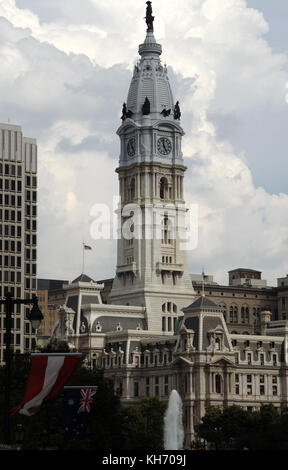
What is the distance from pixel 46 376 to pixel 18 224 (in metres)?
128

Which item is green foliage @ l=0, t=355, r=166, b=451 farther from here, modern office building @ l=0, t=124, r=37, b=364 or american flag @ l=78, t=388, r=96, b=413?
modern office building @ l=0, t=124, r=37, b=364

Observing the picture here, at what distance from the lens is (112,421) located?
130375 millimetres

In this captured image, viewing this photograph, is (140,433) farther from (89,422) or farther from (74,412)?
(74,412)

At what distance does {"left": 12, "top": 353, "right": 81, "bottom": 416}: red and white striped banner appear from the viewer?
66.6m

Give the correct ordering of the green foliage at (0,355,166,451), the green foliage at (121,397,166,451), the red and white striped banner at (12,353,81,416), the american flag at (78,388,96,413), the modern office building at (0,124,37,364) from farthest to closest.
Answer: the modern office building at (0,124,37,364)
the green foliage at (121,397,166,451)
the green foliage at (0,355,166,451)
the american flag at (78,388,96,413)
the red and white striped banner at (12,353,81,416)

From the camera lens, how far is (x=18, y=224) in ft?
634

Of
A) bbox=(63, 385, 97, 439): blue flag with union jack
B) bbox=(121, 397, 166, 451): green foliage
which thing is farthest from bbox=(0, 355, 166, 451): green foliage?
bbox=(63, 385, 97, 439): blue flag with union jack

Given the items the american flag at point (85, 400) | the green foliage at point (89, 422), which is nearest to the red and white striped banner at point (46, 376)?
the american flag at point (85, 400)

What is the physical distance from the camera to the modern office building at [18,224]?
19162 centimetres

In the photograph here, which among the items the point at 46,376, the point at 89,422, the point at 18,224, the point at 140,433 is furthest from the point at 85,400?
the point at 18,224

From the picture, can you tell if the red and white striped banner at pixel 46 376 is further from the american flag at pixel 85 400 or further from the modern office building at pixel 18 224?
the modern office building at pixel 18 224

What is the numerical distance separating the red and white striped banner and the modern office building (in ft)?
407
